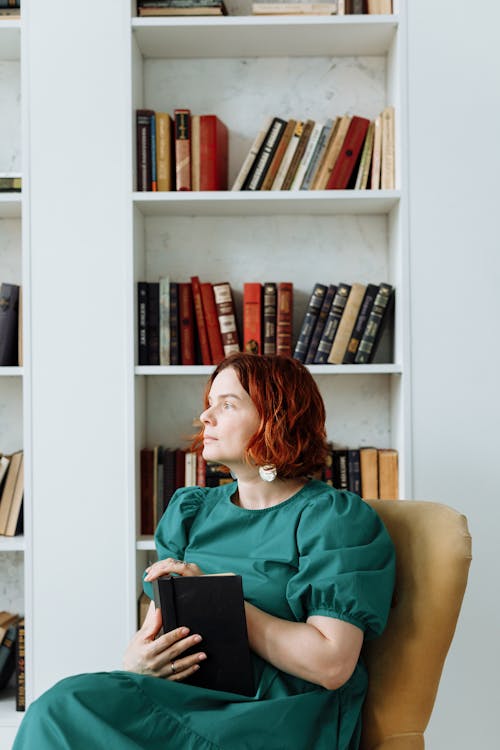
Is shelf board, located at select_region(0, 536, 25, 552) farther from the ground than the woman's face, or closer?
closer

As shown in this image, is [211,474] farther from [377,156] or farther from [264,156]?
[377,156]

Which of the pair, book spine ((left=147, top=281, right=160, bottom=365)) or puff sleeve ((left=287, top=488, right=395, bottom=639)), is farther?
book spine ((left=147, top=281, right=160, bottom=365))

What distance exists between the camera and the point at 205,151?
2.37 metres

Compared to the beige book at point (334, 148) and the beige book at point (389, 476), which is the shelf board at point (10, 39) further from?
the beige book at point (389, 476)

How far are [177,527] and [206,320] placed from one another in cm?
81

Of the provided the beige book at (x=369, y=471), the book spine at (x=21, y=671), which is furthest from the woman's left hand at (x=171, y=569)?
the book spine at (x=21, y=671)

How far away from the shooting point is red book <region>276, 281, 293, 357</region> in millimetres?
2367

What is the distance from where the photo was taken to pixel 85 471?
2.32 metres

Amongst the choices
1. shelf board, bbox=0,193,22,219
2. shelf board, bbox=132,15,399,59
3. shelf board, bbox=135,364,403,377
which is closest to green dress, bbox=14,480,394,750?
shelf board, bbox=135,364,403,377

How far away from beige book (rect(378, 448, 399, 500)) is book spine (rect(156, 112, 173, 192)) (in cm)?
98

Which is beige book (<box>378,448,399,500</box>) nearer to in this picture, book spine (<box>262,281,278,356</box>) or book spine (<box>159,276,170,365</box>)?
book spine (<box>262,281,278,356</box>)

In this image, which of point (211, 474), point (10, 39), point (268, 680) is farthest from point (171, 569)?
point (10, 39)

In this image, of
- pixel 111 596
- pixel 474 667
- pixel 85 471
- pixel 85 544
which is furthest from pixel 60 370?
pixel 474 667

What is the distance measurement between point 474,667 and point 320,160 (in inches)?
57.7
